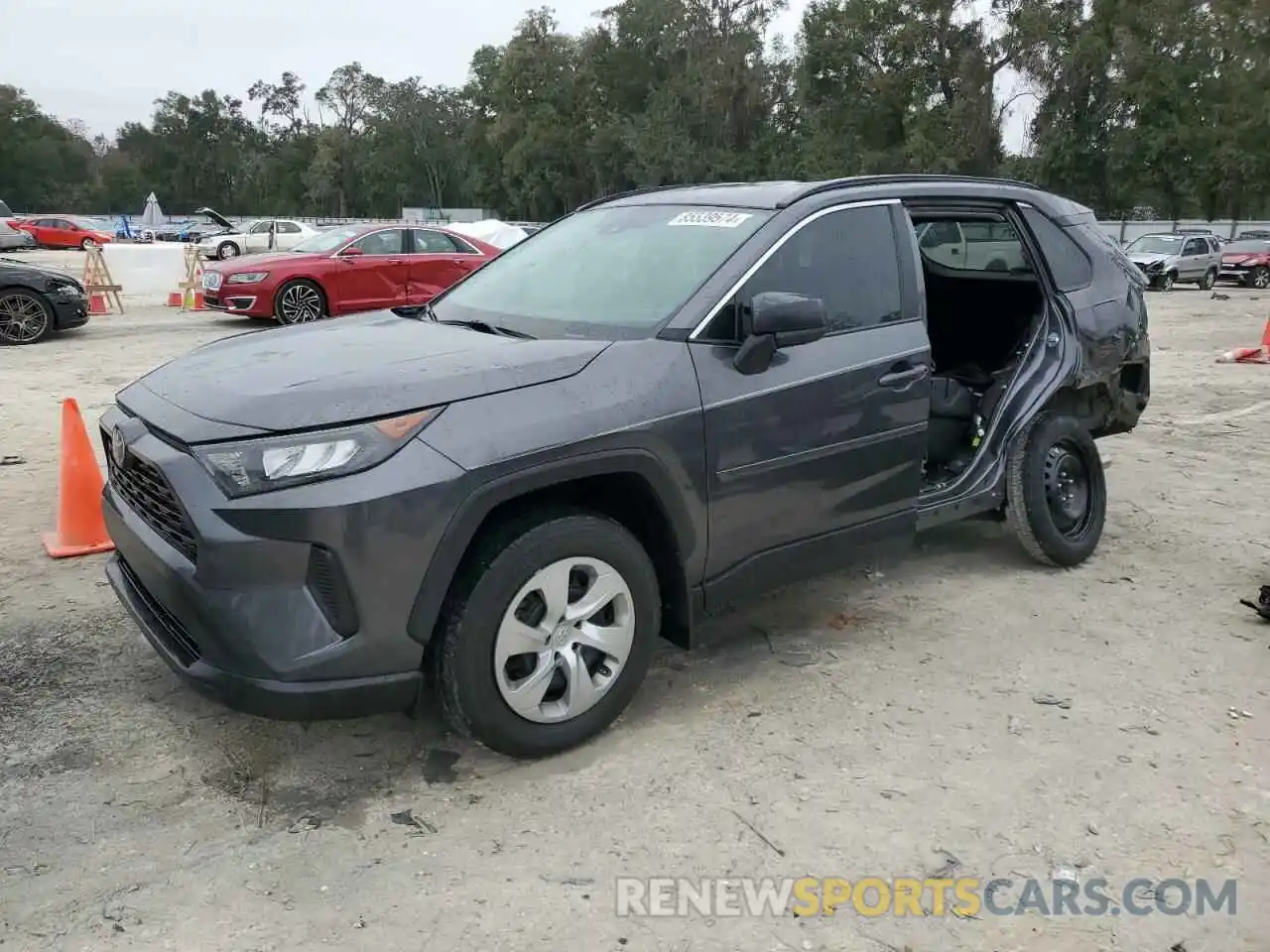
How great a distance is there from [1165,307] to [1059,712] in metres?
20.9

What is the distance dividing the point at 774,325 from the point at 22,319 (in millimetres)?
12259

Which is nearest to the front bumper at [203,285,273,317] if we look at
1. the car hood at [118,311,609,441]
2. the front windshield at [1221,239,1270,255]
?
the car hood at [118,311,609,441]

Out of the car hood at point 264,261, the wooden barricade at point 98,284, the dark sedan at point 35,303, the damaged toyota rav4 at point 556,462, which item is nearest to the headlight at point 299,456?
the damaged toyota rav4 at point 556,462

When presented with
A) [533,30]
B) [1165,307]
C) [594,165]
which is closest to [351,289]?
[1165,307]

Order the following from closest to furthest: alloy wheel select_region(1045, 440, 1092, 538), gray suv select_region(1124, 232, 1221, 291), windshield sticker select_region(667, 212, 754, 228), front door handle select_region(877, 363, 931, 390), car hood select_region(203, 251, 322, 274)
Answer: windshield sticker select_region(667, 212, 754, 228), front door handle select_region(877, 363, 931, 390), alloy wheel select_region(1045, 440, 1092, 538), car hood select_region(203, 251, 322, 274), gray suv select_region(1124, 232, 1221, 291)

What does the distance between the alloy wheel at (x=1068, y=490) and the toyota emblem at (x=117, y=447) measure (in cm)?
381

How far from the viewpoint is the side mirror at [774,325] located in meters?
3.25

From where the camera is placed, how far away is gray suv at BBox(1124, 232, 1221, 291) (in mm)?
27125

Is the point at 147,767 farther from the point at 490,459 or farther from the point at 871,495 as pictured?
the point at 871,495

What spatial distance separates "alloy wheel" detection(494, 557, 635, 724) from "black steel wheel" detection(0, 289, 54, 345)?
12.1 m

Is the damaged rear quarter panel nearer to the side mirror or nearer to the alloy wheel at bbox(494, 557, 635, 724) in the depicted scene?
the side mirror

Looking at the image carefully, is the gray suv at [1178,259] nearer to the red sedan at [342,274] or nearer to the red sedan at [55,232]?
the red sedan at [342,274]

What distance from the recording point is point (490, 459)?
9.14 feet

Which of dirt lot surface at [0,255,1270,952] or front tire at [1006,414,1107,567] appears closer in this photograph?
dirt lot surface at [0,255,1270,952]
